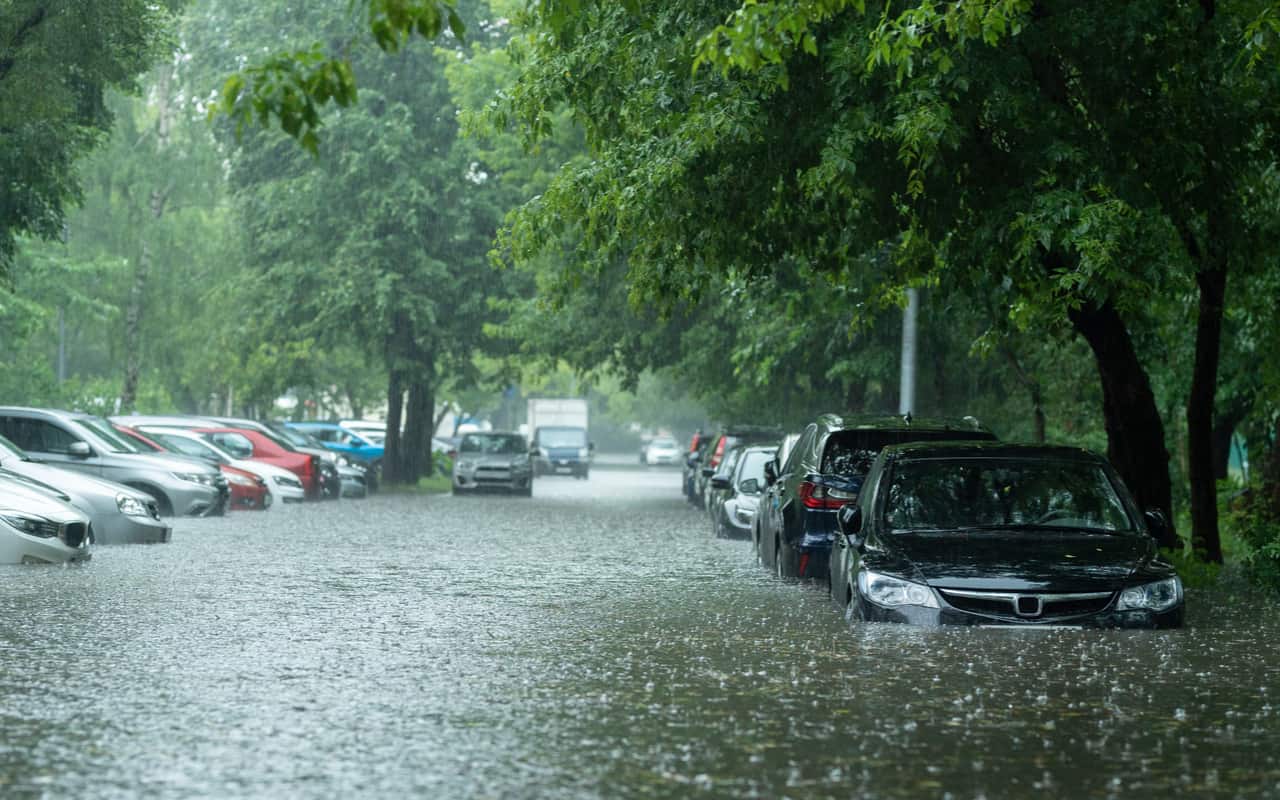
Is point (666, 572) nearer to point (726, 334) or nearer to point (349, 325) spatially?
point (726, 334)

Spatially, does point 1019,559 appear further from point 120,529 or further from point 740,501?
point 740,501

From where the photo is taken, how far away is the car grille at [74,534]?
18641 mm

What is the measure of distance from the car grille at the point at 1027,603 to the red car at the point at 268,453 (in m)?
26.4

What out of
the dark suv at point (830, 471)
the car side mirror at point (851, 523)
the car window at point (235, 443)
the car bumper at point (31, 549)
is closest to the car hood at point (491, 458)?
the car window at point (235, 443)

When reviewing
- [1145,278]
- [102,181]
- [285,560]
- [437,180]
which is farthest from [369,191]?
[1145,278]

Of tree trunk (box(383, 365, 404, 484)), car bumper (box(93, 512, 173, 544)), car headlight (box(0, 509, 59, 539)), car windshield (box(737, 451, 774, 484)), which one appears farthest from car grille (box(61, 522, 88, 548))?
tree trunk (box(383, 365, 404, 484))

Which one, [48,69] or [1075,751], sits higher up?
[48,69]

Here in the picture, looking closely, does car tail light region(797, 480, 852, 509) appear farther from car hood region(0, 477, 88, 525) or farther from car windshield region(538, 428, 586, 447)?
car windshield region(538, 428, 586, 447)

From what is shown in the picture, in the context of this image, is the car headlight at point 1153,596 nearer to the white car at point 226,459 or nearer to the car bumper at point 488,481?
the white car at point 226,459

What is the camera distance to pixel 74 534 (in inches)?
739

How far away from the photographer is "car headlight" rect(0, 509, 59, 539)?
1823cm

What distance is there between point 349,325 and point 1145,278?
3542cm

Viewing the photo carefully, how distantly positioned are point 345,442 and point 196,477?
25.7m

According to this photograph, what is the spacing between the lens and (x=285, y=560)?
2030 cm
